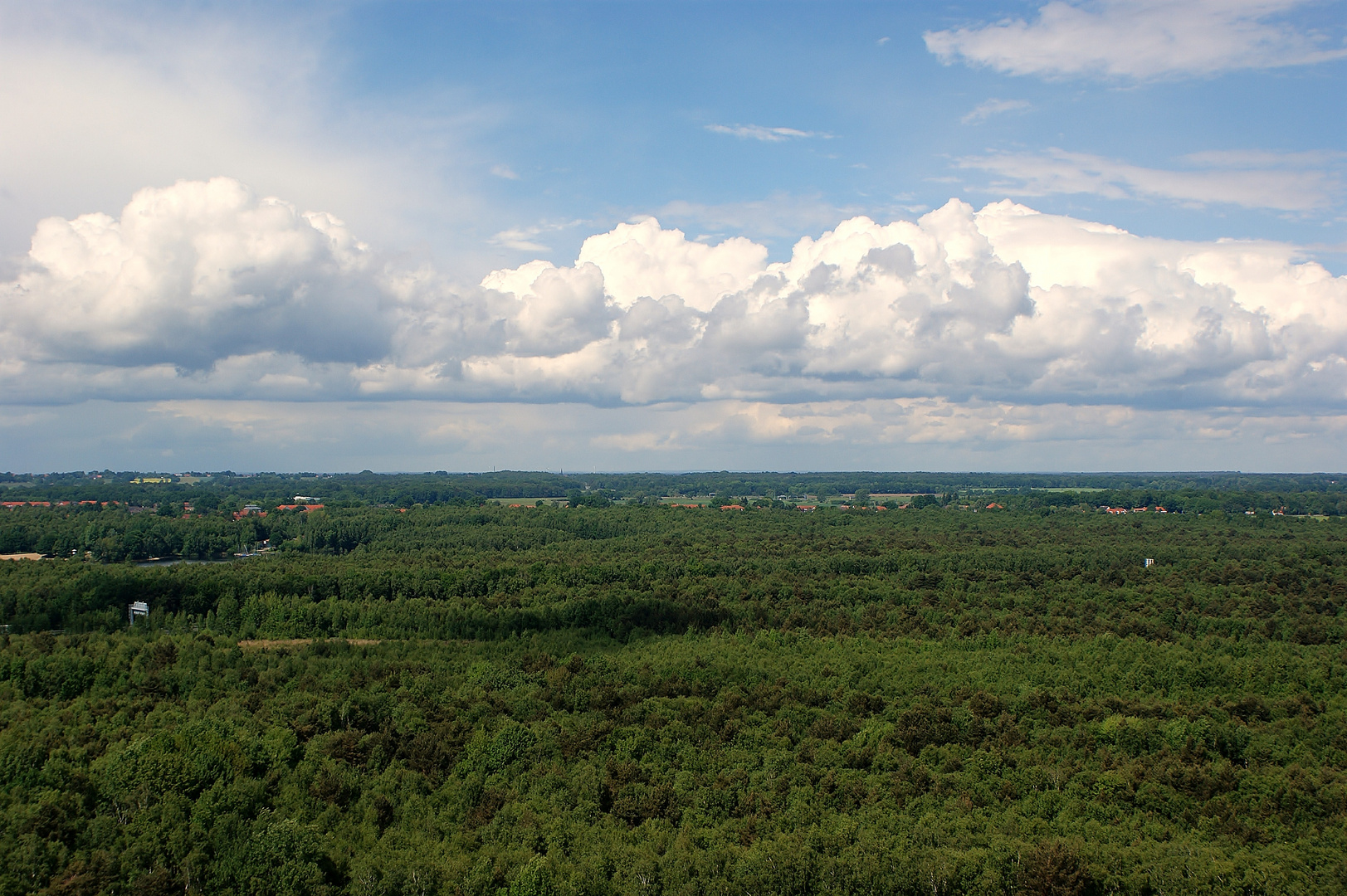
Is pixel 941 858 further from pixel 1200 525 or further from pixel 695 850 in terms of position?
pixel 1200 525

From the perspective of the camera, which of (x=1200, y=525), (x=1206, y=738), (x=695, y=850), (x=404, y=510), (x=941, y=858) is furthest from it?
(x=404, y=510)

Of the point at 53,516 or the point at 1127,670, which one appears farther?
the point at 53,516

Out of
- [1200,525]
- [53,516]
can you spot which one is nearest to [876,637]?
[1200,525]

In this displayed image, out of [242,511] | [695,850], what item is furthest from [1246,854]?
[242,511]

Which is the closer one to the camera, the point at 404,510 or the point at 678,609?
the point at 678,609

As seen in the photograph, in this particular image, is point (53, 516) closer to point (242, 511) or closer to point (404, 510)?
point (242, 511)

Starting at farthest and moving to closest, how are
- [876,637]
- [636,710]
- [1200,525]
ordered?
[1200,525] → [876,637] → [636,710]
